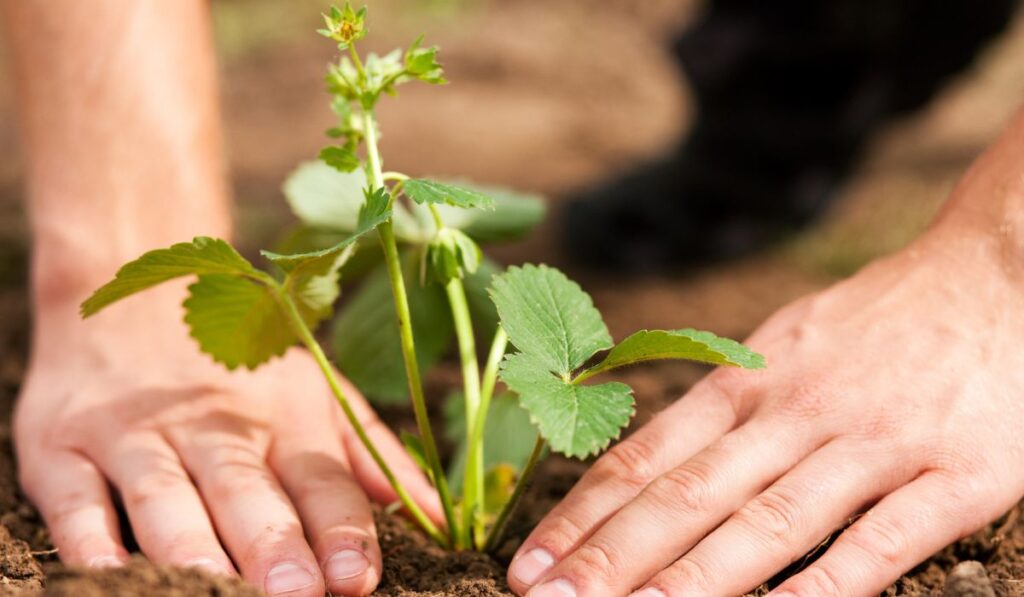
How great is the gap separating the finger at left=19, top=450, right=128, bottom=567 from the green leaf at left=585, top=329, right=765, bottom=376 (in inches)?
25.2

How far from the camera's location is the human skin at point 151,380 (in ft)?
3.83

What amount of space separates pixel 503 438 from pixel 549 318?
344 mm

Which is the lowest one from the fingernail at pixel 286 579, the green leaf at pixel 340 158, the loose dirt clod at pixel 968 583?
the fingernail at pixel 286 579

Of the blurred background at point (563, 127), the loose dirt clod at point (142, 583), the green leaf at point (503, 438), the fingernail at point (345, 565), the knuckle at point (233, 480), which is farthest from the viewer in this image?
the blurred background at point (563, 127)

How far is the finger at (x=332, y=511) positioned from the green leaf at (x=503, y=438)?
153mm

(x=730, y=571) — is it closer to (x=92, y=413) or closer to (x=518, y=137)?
(x=92, y=413)

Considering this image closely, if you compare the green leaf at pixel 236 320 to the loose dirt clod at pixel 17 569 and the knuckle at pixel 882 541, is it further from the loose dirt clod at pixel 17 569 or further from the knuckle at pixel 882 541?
the knuckle at pixel 882 541

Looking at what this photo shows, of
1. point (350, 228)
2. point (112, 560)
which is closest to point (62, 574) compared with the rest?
point (112, 560)

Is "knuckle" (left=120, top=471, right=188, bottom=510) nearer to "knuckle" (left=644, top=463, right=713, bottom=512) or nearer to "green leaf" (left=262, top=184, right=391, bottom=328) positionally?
"green leaf" (left=262, top=184, right=391, bottom=328)

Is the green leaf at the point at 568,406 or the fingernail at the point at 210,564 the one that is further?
the fingernail at the point at 210,564

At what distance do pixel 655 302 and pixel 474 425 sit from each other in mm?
1317

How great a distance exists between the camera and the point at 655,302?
7.93 feet

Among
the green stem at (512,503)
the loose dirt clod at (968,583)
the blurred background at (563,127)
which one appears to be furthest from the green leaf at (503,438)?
the blurred background at (563,127)

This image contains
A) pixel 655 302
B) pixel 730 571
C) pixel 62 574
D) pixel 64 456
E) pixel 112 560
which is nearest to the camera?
pixel 62 574
